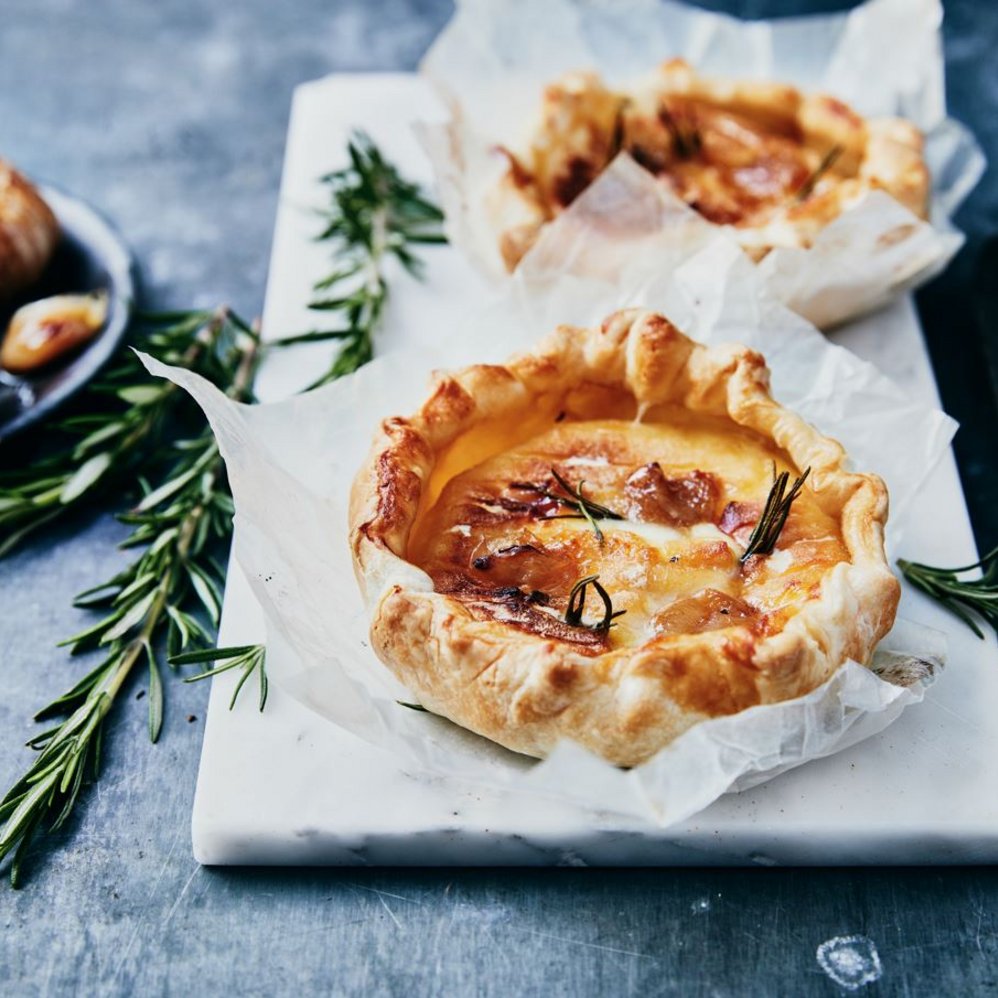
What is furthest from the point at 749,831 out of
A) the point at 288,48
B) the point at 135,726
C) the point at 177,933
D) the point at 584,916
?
the point at 288,48

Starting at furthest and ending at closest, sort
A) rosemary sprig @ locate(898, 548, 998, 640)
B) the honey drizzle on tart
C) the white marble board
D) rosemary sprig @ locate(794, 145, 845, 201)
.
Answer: rosemary sprig @ locate(794, 145, 845, 201) < rosemary sprig @ locate(898, 548, 998, 640) < the honey drizzle on tart < the white marble board

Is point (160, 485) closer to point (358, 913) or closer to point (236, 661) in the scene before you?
point (236, 661)

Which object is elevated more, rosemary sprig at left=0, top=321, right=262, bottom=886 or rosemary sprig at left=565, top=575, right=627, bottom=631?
rosemary sprig at left=565, top=575, right=627, bottom=631

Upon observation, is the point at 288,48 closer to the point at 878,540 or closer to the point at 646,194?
the point at 646,194

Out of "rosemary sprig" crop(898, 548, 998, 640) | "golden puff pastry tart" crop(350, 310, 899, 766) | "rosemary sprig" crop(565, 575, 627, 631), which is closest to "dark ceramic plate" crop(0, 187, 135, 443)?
"golden puff pastry tart" crop(350, 310, 899, 766)

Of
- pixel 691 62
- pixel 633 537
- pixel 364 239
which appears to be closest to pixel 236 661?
pixel 633 537

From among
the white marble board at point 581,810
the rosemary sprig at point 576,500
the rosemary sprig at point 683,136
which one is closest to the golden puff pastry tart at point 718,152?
the rosemary sprig at point 683,136

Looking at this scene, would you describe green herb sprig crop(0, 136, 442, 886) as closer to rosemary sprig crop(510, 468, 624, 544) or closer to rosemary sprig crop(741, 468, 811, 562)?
rosemary sprig crop(510, 468, 624, 544)
